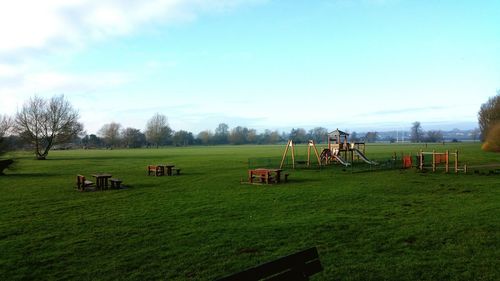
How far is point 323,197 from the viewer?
16.0 meters

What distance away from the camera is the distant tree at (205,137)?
186875 mm

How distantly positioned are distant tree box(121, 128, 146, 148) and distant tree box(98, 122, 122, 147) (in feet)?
8.22

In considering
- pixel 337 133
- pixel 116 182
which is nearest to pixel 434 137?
pixel 337 133

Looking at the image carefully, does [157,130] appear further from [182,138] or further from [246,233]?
[246,233]

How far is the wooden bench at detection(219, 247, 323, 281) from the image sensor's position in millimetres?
4034

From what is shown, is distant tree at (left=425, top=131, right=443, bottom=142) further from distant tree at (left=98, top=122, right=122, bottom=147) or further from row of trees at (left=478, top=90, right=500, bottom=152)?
distant tree at (left=98, top=122, right=122, bottom=147)

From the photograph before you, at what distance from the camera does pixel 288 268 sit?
450 cm

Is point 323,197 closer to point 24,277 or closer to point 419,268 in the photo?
point 419,268

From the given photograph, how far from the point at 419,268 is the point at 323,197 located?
8.99 metres

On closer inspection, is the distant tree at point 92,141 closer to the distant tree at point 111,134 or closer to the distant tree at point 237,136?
the distant tree at point 111,134

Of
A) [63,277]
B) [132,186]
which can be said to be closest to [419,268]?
[63,277]

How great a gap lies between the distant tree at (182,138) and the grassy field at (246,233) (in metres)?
154

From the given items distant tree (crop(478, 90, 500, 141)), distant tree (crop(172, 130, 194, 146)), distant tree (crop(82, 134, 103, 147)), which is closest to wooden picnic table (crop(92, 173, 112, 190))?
distant tree (crop(478, 90, 500, 141))

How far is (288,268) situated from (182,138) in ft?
560
